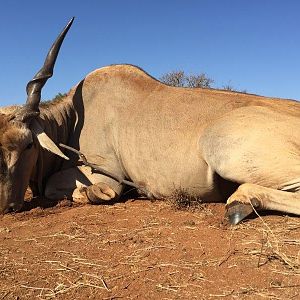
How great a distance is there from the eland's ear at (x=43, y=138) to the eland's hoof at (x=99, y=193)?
47cm

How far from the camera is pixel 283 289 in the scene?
7.04ft

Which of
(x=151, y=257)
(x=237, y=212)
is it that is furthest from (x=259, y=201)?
(x=151, y=257)

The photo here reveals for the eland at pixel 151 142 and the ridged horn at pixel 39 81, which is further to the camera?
the ridged horn at pixel 39 81

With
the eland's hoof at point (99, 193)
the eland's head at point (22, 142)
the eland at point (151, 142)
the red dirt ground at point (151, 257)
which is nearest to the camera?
the red dirt ground at point (151, 257)

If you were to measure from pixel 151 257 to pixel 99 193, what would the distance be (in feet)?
6.08

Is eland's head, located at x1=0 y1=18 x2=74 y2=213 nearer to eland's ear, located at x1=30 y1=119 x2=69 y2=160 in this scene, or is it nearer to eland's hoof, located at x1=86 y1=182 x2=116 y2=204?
eland's ear, located at x1=30 y1=119 x2=69 y2=160

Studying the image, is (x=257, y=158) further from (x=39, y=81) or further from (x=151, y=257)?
(x=39, y=81)

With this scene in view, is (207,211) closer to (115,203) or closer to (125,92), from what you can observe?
(115,203)

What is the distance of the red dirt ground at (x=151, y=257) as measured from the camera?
2223 mm

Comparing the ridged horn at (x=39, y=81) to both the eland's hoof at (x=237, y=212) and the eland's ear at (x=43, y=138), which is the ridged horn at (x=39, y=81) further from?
the eland's hoof at (x=237, y=212)

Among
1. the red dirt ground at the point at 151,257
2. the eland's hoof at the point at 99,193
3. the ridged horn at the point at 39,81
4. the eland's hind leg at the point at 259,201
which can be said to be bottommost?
the red dirt ground at the point at 151,257

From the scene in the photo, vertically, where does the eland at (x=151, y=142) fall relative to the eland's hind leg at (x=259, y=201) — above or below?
above

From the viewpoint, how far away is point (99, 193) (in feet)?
14.6

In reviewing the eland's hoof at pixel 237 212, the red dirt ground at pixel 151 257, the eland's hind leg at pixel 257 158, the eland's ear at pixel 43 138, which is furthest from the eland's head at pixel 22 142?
the eland's hoof at pixel 237 212
